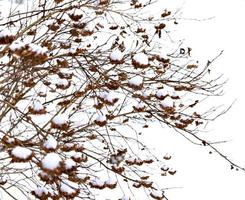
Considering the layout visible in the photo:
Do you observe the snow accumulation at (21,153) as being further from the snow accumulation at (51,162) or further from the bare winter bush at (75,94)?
the snow accumulation at (51,162)

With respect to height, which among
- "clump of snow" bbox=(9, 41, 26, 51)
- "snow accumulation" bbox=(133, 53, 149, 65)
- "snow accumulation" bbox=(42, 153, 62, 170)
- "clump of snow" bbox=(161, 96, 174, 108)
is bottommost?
"snow accumulation" bbox=(42, 153, 62, 170)

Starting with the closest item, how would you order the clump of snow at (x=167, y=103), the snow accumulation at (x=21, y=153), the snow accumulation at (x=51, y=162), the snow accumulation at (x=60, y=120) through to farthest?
1. the snow accumulation at (x=51, y=162)
2. the snow accumulation at (x=21, y=153)
3. the snow accumulation at (x=60, y=120)
4. the clump of snow at (x=167, y=103)

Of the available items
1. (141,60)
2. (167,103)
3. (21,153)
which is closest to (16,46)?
(21,153)

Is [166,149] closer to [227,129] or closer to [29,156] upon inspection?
[227,129]

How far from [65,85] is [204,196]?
17.0 ft

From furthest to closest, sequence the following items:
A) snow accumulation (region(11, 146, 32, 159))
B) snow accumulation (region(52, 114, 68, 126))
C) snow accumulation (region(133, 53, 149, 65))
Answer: snow accumulation (region(133, 53, 149, 65)) → snow accumulation (region(52, 114, 68, 126)) → snow accumulation (region(11, 146, 32, 159))

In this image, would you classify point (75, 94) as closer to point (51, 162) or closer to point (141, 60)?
point (141, 60)

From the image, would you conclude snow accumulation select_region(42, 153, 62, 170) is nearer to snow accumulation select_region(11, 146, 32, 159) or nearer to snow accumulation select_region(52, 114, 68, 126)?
snow accumulation select_region(11, 146, 32, 159)

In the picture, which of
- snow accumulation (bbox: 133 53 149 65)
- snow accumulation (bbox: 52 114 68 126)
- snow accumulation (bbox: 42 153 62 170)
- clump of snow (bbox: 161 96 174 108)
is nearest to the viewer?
snow accumulation (bbox: 42 153 62 170)

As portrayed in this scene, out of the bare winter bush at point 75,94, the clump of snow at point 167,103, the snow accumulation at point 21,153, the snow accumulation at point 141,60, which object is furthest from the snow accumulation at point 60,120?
the clump of snow at point 167,103

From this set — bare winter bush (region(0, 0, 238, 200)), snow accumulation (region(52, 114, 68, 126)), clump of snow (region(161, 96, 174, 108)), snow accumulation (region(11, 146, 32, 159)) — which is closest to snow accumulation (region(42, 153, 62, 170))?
bare winter bush (region(0, 0, 238, 200))

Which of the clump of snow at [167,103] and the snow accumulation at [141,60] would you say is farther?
the clump of snow at [167,103]

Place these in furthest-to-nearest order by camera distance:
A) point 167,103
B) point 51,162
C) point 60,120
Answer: point 167,103, point 60,120, point 51,162

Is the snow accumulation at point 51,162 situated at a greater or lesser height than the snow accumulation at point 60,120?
lesser
